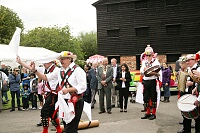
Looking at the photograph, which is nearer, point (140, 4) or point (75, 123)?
point (75, 123)

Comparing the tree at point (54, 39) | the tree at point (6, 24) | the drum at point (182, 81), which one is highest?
the tree at point (6, 24)

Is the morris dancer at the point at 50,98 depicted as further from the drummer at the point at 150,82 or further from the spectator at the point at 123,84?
the spectator at the point at 123,84

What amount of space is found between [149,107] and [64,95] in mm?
4740

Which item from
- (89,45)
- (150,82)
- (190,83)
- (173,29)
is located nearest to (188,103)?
(190,83)

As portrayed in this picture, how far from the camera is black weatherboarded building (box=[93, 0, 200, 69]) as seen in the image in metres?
29.1

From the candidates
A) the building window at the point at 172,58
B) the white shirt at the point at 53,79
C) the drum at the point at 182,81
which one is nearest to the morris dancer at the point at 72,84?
the white shirt at the point at 53,79

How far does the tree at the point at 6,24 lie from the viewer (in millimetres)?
45997

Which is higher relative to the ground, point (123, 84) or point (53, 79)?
point (53, 79)

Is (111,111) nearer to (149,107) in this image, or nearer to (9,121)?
(149,107)

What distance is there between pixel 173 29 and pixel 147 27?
108 inches

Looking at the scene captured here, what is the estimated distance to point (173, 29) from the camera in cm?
2980

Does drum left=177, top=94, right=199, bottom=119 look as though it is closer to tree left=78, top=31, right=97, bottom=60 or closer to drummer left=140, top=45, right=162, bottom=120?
drummer left=140, top=45, right=162, bottom=120

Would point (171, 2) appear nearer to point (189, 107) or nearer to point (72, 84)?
point (189, 107)

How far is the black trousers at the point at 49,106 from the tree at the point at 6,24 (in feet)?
129
